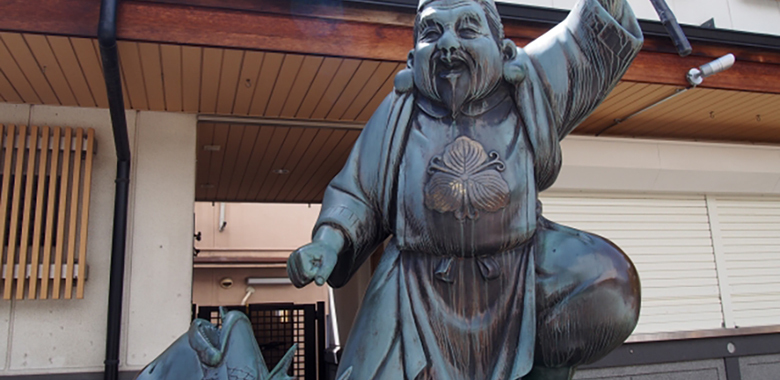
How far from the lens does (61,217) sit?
549 centimetres

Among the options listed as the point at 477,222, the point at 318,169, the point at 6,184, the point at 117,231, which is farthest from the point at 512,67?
the point at 318,169

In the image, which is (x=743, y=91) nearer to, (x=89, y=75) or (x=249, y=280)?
(x=89, y=75)

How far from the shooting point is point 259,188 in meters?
9.43

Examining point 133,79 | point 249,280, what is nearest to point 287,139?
point 133,79

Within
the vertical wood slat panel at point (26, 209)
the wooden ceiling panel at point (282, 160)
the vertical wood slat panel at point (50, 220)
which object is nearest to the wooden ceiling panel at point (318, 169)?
the wooden ceiling panel at point (282, 160)

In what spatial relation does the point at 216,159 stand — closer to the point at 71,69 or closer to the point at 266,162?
the point at 266,162

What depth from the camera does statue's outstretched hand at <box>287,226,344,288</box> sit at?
1.62 meters

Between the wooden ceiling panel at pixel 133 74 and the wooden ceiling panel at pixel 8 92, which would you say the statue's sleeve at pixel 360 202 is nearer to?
the wooden ceiling panel at pixel 133 74

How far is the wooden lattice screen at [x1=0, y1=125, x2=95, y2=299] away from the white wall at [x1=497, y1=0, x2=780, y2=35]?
17.1ft

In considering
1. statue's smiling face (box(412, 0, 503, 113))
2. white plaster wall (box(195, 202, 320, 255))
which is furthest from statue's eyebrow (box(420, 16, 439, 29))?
white plaster wall (box(195, 202, 320, 255))

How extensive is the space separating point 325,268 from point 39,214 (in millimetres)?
4572

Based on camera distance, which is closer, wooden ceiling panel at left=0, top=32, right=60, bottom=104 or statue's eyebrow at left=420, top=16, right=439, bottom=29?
statue's eyebrow at left=420, top=16, right=439, bottom=29

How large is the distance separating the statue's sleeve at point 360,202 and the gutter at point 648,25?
2976 mm

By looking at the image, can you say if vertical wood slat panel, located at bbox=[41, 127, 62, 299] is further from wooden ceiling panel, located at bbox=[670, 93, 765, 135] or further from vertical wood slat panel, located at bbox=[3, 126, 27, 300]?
wooden ceiling panel, located at bbox=[670, 93, 765, 135]
